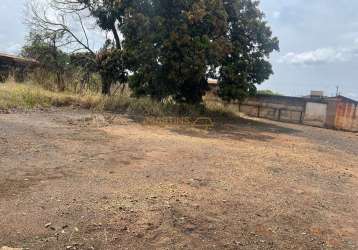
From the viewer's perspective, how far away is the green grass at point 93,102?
45.3 feet

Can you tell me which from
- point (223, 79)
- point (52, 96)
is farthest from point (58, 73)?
point (223, 79)

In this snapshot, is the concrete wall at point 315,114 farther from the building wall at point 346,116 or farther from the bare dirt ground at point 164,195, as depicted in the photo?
the bare dirt ground at point 164,195

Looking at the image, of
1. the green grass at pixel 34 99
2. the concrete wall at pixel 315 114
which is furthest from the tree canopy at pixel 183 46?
the concrete wall at pixel 315 114

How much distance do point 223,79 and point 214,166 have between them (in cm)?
1008

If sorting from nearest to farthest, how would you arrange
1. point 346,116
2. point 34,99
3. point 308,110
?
point 34,99, point 346,116, point 308,110

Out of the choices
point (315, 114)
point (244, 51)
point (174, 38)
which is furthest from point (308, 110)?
point (174, 38)

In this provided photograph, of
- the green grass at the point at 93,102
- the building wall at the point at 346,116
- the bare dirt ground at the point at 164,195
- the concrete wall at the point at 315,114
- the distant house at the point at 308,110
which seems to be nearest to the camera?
the bare dirt ground at the point at 164,195

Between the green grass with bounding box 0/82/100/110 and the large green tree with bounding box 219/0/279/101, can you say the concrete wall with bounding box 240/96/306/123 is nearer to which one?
the large green tree with bounding box 219/0/279/101

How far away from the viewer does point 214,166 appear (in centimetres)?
689

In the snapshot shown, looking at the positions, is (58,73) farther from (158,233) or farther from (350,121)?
(158,233)

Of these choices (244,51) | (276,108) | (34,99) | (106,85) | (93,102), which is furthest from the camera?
(276,108)

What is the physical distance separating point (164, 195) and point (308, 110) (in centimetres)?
1675

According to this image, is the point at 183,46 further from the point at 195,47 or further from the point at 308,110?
the point at 308,110

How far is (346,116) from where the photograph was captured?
1898cm
